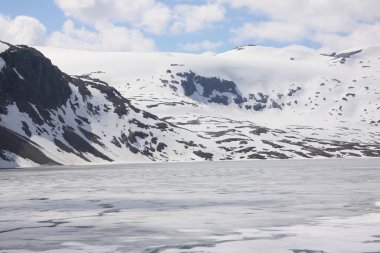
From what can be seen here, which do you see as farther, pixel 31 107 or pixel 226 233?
pixel 31 107

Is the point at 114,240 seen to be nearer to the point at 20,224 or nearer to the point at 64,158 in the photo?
the point at 20,224

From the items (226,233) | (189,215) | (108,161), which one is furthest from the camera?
(108,161)

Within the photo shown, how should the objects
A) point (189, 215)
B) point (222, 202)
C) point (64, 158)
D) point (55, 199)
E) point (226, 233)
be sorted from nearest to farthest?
point (226, 233) → point (189, 215) → point (222, 202) → point (55, 199) → point (64, 158)

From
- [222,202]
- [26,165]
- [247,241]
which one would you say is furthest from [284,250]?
[26,165]

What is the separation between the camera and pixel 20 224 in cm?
2630

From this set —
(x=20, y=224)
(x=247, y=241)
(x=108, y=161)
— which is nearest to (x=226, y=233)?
(x=247, y=241)

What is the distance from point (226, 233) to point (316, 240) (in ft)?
13.6

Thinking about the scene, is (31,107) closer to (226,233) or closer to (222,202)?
(222,202)

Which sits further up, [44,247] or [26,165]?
[44,247]

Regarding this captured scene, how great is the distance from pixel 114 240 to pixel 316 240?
328 inches

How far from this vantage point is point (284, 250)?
18.5m

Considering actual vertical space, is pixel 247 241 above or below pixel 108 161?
above

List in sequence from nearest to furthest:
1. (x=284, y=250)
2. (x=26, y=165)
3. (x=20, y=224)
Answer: (x=284, y=250)
(x=20, y=224)
(x=26, y=165)

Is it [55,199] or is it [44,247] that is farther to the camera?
[55,199]
